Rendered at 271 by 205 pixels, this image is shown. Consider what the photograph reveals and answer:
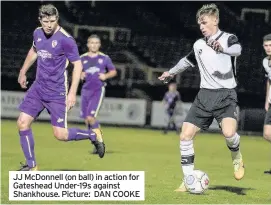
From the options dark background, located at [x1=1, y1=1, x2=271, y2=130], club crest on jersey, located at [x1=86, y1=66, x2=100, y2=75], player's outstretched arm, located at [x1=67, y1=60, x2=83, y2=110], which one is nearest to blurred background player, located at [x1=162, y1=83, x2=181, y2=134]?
dark background, located at [x1=1, y1=1, x2=271, y2=130]

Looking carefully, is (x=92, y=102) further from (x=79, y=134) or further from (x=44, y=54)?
(x=44, y=54)

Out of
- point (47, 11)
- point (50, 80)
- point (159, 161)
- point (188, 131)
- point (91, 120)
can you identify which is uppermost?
point (47, 11)

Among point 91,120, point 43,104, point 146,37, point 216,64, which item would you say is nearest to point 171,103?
point 146,37

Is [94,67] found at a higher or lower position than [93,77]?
higher

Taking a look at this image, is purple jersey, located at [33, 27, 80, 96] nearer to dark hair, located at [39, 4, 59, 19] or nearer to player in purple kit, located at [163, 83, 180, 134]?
dark hair, located at [39, 4, 59, 19]

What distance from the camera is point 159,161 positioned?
14867 mm

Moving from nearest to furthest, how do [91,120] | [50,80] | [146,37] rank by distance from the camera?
[50,80] → [91,120] → [146,37]

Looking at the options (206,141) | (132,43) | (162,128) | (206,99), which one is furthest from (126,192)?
(132,43)

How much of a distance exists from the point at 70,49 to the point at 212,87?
217 cm

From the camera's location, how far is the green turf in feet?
31.8

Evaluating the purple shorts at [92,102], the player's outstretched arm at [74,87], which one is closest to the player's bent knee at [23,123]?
the player's outstretched arm at [74,87]

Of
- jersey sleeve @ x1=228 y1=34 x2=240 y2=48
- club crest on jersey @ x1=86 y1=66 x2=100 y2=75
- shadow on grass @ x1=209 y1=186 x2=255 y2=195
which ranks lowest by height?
shadow on grass @ x1=209 y1=186 x2=255 y2=195

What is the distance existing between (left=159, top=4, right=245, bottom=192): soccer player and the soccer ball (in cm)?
12

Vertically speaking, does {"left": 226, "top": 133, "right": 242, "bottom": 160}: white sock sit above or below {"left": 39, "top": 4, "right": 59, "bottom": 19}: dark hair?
below
